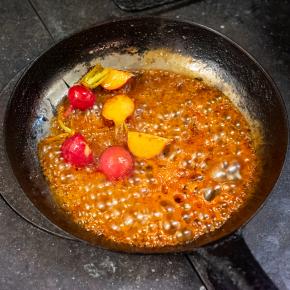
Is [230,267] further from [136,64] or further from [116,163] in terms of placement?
[136,64]

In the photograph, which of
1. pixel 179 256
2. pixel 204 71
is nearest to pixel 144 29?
pixel 204 71

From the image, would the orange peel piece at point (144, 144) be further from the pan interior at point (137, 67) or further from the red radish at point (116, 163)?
the pan interior at point (137, 67)

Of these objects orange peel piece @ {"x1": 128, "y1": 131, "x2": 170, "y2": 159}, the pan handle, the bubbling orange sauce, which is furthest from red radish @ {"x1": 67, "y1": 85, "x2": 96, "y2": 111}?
the pan handle

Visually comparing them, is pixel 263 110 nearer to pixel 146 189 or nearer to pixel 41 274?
pixel 146 189

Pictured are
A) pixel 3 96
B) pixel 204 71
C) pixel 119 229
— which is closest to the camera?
pixel 119 229

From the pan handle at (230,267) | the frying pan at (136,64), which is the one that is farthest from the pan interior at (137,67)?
the pan handle at (230,267)

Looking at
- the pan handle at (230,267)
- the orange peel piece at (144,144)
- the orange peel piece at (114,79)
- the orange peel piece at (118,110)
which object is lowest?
the pan handle at (230,267)

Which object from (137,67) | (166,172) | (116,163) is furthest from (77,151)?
(137,67)

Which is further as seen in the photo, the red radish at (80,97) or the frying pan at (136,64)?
the red radish at (80,97)
